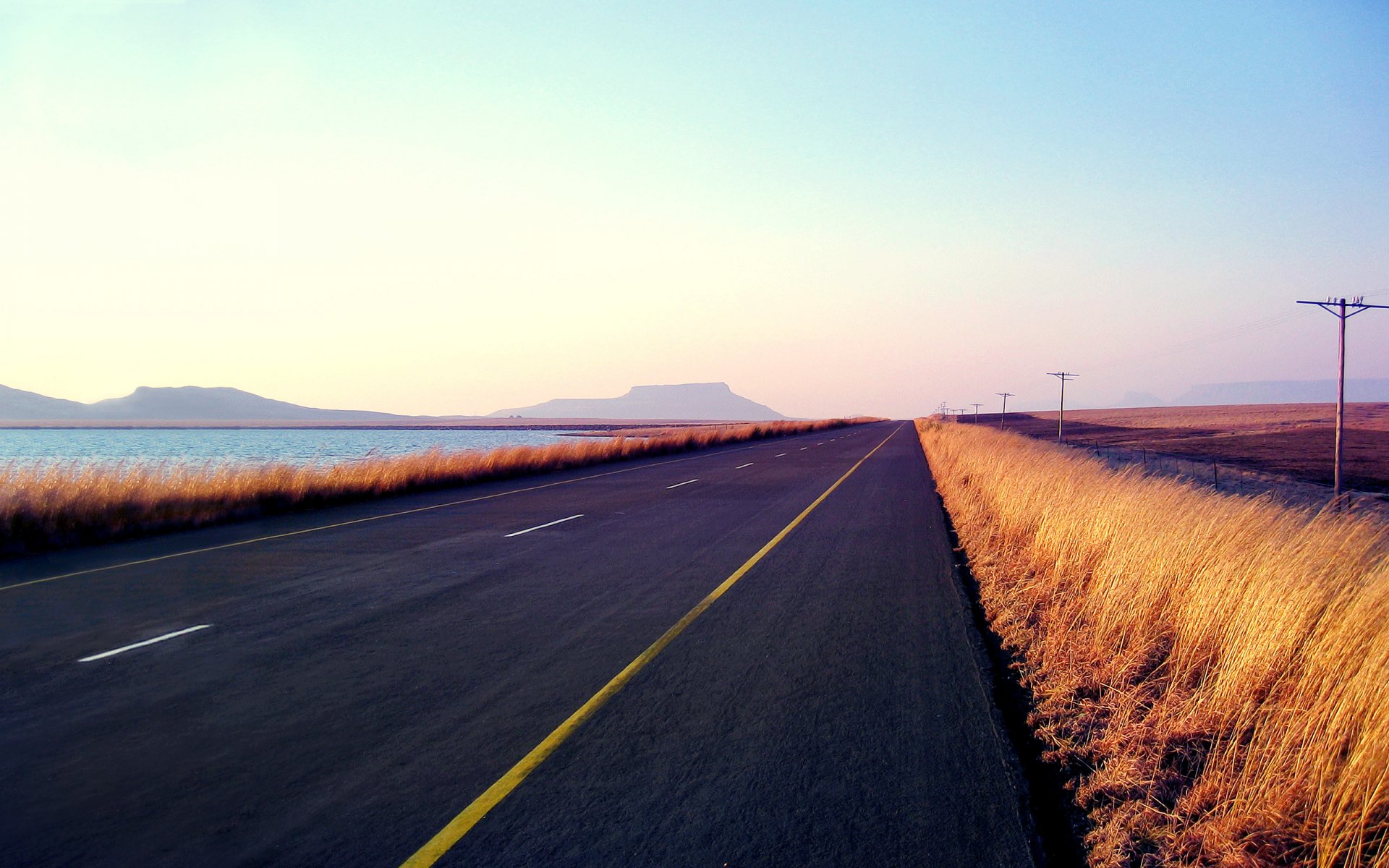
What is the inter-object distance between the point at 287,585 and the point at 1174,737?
841 centimetres

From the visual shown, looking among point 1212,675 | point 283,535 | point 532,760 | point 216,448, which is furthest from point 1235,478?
point 216,448

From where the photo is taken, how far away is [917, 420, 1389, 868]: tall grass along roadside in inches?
132

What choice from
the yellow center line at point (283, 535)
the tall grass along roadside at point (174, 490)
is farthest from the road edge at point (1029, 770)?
the tall grass along roadside at point (174, 490)

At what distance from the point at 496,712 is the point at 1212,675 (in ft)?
14.9

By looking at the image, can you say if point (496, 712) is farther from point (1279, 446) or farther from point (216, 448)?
point (216, 448)

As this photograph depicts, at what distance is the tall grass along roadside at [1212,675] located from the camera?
334cm

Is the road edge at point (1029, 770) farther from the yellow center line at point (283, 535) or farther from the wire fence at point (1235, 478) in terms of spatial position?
the wire fence at point (1235, 478)

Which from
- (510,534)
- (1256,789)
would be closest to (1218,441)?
(510,534)

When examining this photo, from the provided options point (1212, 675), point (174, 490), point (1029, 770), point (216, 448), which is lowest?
point (216, 448)

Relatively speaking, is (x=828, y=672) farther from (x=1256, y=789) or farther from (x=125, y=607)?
(x=125, y=607)

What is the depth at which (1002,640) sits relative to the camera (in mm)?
6730

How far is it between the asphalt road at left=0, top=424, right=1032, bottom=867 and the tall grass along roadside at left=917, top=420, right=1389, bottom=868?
56cm

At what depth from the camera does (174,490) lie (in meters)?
14.9

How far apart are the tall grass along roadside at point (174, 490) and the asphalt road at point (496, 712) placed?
2.34 metres
